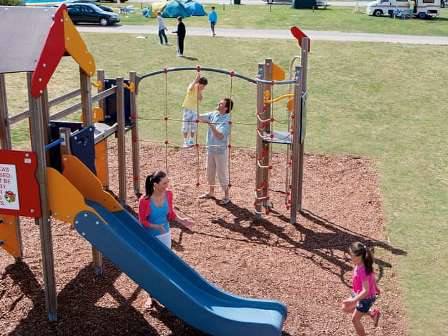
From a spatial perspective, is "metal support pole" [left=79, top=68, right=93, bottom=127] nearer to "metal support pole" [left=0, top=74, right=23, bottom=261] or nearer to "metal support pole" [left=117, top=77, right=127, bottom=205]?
"metal support pole" [left=0, top=74, right=23, bottom=261]

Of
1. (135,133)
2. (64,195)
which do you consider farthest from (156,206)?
(135,133)

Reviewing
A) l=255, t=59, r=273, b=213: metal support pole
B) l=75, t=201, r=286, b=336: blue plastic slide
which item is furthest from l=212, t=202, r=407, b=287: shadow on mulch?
l=75, t=201, r=286, b=336: blue plastic slide

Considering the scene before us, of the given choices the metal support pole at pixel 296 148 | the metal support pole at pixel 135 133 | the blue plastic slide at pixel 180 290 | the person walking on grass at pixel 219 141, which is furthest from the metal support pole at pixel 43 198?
the metal support pole at pixel 296 148

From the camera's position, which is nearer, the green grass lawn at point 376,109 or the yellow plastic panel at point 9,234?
the yellow plastic panel at point 9,234

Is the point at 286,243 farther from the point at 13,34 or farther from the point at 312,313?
the point at 13,34

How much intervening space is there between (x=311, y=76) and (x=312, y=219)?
12.1 m

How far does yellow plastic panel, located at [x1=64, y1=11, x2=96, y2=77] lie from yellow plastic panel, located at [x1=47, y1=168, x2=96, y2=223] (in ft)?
4.49

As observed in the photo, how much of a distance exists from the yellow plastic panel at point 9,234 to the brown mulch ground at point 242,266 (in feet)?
0.79

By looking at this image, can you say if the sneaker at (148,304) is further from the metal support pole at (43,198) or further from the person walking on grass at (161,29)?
the person walking on grass at (161,29)

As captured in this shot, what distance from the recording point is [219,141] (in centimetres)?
1069

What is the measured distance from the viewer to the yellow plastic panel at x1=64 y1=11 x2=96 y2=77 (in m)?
7.07

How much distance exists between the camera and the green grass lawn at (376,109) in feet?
30.7

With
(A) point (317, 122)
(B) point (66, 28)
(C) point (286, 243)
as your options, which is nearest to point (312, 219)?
(C) point (286, 243)

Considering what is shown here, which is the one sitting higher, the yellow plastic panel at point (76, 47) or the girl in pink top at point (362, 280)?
the yellow plastic panel at point (76, 47)
